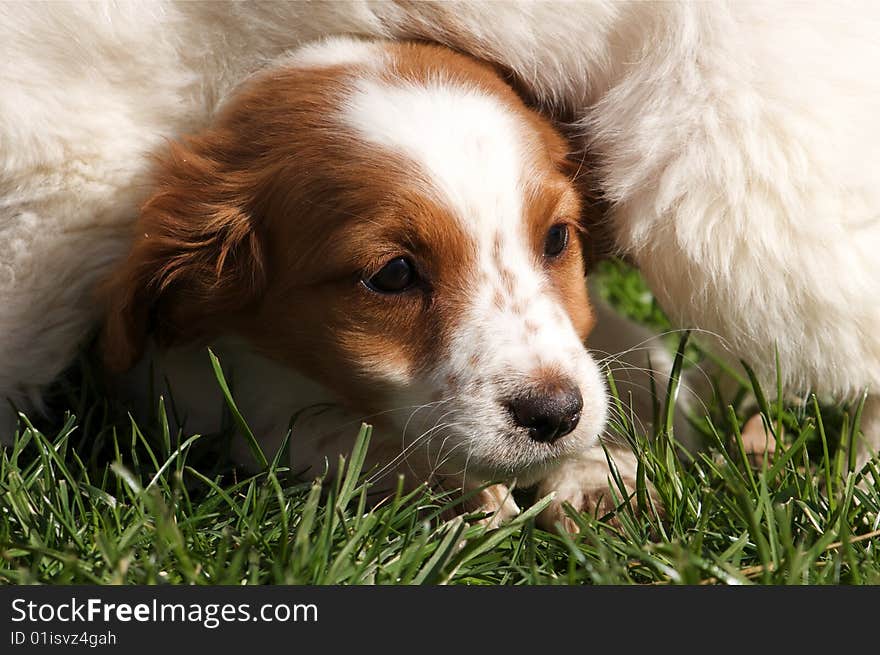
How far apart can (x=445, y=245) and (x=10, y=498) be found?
1101 millimetres

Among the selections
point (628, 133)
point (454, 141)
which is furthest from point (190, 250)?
point (628, 133)

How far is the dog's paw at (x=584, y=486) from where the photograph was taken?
8.90ft

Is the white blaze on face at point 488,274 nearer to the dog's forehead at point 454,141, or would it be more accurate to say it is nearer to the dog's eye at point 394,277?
the dog's forehead at point 454,141

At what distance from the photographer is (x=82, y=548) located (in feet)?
7.47

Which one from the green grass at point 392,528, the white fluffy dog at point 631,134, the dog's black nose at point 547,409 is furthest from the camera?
the white fluffy dog at point 631,134

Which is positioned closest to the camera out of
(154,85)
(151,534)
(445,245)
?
(151,534)

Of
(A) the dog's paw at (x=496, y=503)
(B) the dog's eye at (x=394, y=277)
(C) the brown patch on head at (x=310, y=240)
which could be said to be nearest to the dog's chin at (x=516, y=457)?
(A) the dog's paw at (x=496, y=503)

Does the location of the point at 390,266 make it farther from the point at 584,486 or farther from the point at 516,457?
the point at 584,486

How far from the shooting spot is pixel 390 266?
8.29 ft

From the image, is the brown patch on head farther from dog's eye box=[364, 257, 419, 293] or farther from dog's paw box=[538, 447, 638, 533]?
dog's paw box=[538, 447, 638, 533]

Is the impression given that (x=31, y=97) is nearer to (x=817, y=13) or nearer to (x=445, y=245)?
(x=445, y=245)

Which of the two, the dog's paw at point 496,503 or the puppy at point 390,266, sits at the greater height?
the puppy at point 390,266

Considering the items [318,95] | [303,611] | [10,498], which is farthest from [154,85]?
[303,611]

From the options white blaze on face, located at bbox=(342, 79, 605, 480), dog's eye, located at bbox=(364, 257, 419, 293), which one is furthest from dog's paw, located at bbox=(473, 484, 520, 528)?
dog's eye, located at bbox=(364, 257, 419, 293)
